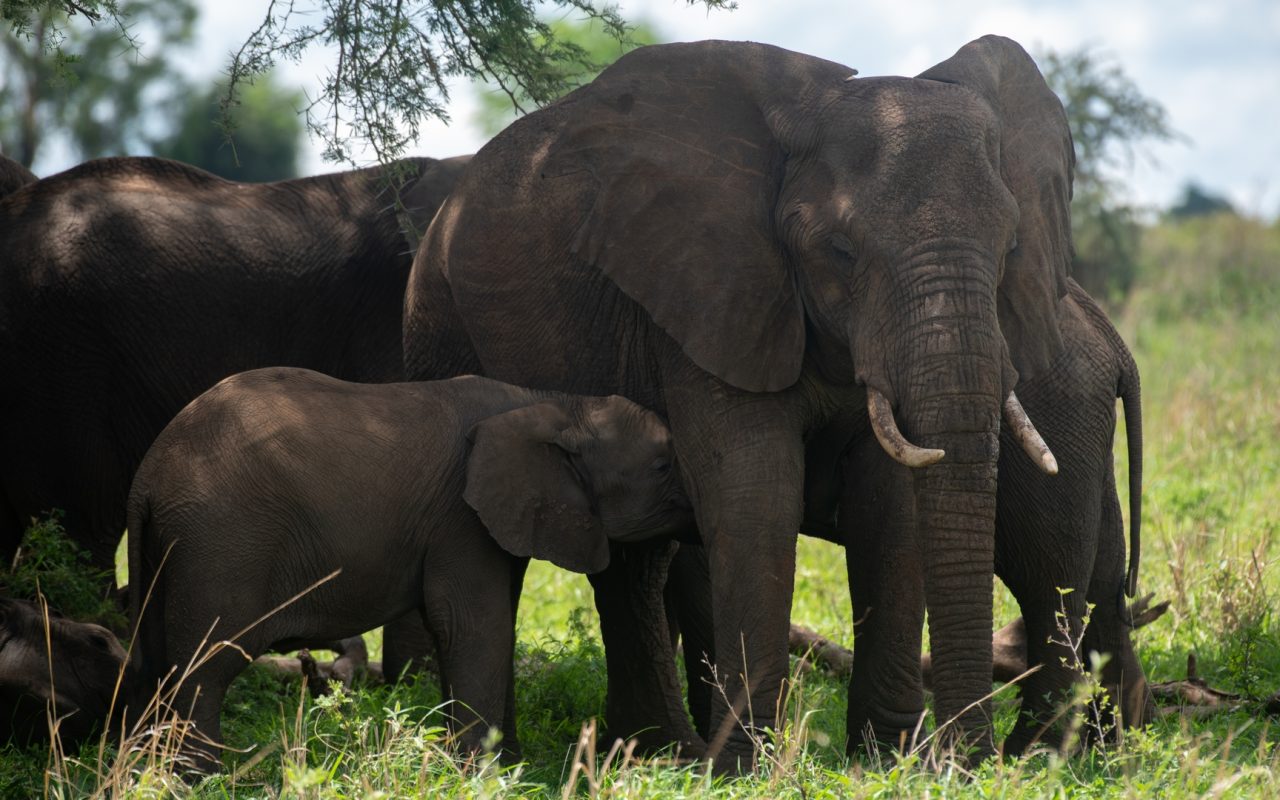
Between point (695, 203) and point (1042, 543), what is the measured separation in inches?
69.7

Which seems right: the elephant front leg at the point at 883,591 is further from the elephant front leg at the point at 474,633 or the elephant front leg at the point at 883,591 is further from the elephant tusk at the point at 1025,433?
the elephant front leg at the point at 474,633

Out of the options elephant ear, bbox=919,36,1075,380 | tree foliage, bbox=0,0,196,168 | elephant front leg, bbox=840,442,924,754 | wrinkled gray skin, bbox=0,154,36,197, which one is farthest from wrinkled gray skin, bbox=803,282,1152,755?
tree foliage, bbox=0,0,196,168

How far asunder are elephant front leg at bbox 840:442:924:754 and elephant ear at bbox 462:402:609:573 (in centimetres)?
87

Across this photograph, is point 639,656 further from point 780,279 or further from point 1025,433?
point 1025,433

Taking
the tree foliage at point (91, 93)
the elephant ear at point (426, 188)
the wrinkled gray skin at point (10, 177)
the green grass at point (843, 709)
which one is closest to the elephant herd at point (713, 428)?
the green grass at point (843, 709)

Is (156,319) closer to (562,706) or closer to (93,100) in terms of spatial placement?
(562,706)

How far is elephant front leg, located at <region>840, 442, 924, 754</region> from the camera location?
5.82 meters

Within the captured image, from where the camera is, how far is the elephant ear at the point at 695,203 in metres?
5.50

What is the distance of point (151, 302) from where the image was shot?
793 centimetres

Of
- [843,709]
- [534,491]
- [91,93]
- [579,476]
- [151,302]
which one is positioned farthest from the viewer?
[91,93]

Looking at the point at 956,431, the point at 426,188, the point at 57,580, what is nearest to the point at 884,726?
the point at 956,431

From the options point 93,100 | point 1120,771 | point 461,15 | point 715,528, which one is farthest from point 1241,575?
point 93,100

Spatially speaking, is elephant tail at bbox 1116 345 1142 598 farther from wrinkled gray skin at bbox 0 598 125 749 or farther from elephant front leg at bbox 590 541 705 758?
wrinkled gray skin at bbox 0 598 125 749

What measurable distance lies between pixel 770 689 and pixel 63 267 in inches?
159
